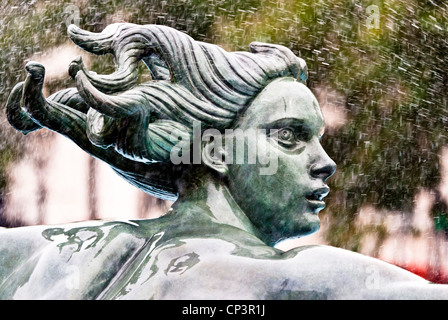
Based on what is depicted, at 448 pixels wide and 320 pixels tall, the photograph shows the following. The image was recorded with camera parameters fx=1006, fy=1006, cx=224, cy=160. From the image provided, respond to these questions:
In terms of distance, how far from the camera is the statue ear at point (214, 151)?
4.62 m

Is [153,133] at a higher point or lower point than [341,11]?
higher

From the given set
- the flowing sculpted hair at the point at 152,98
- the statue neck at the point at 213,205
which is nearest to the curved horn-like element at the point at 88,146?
the flowing sculpted hair at the point at 152,98

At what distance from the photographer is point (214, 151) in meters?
4.65

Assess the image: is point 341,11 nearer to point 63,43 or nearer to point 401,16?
point 401,16

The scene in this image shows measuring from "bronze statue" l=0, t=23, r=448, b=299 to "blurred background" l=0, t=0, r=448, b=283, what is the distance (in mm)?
7209

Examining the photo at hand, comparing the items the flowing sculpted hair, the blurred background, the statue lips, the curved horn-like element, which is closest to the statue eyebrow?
the flowing sculpted hair

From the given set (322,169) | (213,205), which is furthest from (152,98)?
(322,169)

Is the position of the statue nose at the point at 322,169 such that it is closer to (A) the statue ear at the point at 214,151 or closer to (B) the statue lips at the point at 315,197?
(B) the statue lips at the point at 315,197

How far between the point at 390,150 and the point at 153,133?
9.06m

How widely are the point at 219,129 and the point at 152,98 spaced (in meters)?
0.34

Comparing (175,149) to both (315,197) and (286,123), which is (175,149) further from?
(315,197)

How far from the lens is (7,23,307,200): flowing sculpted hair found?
452cm
